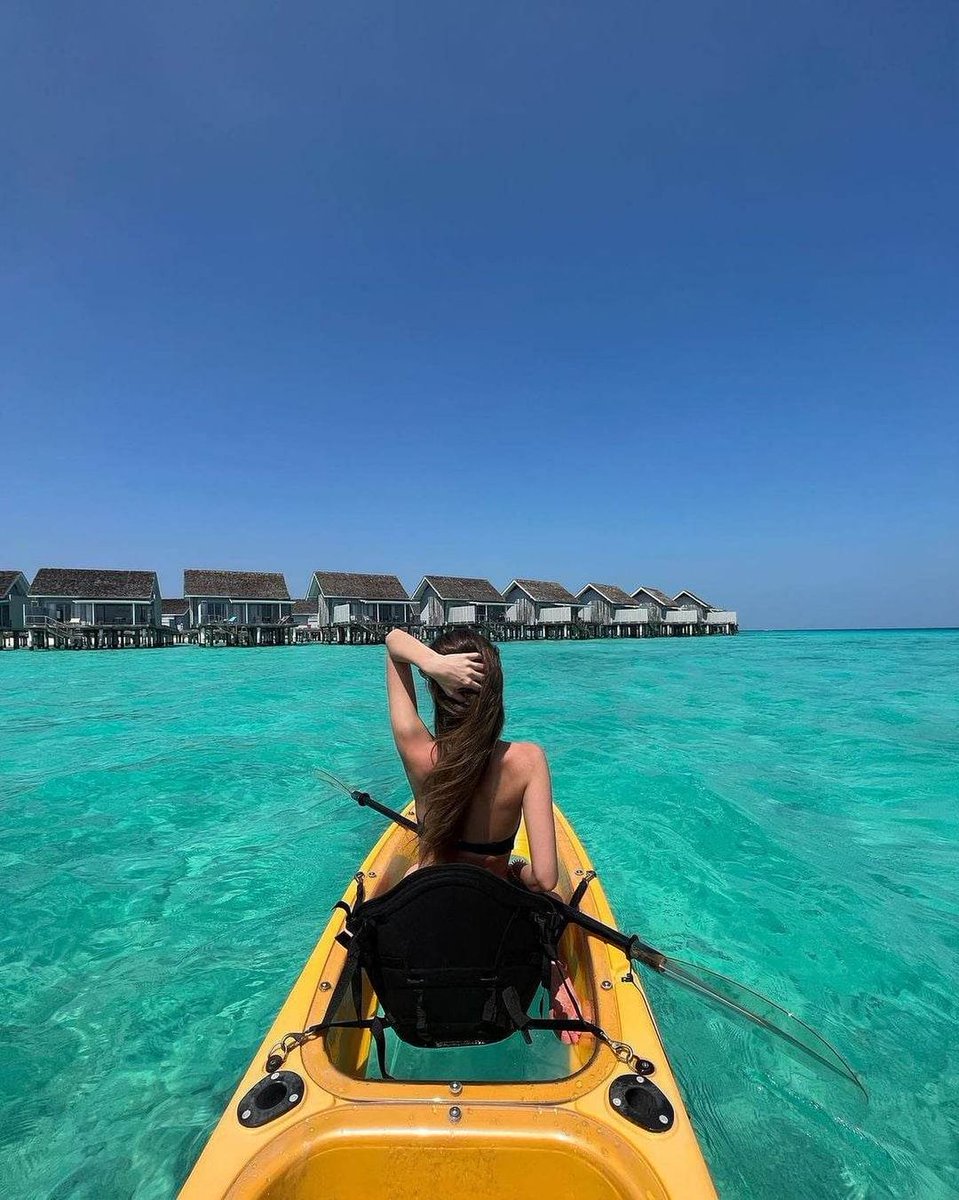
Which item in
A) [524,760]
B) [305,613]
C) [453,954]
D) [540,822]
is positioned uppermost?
[305,613]

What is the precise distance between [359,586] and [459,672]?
5121 cm

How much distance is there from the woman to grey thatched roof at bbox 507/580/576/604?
184ft

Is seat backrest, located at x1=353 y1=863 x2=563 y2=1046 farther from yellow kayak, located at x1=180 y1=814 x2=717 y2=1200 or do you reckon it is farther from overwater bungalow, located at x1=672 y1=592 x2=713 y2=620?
overwater bungalow, located at x1=672 y1=592 x2=713 y2=620

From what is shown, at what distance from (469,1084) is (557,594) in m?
61.0

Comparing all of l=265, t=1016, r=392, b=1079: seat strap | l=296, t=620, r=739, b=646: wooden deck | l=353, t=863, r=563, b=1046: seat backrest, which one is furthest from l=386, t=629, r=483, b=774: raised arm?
l=296, t=620, r=739, b=646: wooden deck

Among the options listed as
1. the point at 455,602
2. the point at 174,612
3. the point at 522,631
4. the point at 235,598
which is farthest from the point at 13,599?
the point at 522,631

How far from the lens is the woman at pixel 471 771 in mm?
2271

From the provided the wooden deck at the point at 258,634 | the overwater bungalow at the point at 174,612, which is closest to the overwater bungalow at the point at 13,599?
the wooden deck at the point at 258,634

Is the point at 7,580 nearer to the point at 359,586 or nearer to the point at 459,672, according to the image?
the point at 359,586

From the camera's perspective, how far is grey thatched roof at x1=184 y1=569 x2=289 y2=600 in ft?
154

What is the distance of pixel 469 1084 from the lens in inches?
73.7

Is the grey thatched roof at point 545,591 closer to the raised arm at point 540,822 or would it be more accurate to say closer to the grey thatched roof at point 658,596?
the grey thatched roof at point 658,596

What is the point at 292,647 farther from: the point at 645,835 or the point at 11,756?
the point at 645,835

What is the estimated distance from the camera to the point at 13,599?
44.9m
